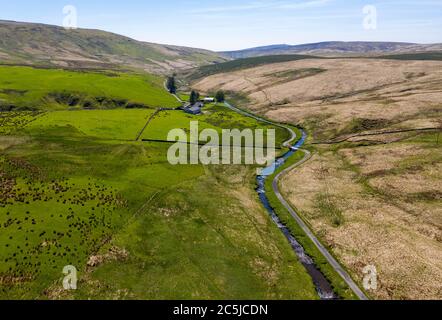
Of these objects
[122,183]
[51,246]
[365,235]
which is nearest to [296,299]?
[365,235]

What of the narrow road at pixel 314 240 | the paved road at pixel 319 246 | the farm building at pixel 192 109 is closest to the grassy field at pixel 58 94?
the farm building at pixel 192 109

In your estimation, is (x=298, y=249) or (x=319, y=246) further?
(x=319, y=246)

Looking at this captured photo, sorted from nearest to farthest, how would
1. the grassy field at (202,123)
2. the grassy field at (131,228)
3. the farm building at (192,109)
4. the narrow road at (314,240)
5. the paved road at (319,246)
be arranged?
the grassy field at (131,228) → the paved road at (319,246) → the narrow road at (314,240) → the grassy field at (202,123) → the farm building at (192,109)

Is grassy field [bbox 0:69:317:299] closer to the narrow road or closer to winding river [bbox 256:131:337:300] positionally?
winding river [bbox 256:131:337:300]

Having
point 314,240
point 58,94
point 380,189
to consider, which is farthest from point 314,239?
point 58,94

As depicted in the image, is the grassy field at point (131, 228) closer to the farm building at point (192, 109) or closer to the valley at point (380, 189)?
the valley at point (380, 189)

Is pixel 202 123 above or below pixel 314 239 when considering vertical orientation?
above

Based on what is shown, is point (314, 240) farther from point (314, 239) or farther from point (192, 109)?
point (192, 109)

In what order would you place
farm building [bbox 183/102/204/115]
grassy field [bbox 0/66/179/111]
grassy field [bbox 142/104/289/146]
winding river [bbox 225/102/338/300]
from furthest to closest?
farm building [bbox 183/102/204/115]
grassy field [bbox 0/66/179/111]
grassy field [bbox 142/104/289/146]
winding river [bbox 225/102/338/300]

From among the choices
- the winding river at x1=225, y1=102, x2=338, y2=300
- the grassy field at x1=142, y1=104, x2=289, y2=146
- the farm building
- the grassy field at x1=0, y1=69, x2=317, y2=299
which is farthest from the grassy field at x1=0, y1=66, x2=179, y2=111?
the winding river at x1=225, y1=102, x2=338, y2=300
